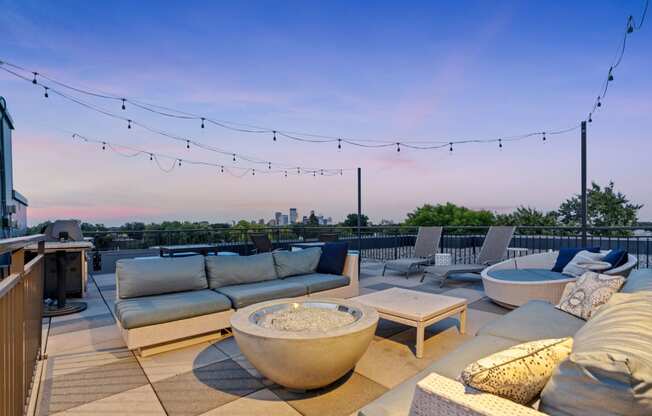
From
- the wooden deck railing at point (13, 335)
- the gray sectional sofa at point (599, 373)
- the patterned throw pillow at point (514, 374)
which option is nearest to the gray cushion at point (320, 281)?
the gray sectional sofa at point (599, 373)

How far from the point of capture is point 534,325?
2328 millimetres

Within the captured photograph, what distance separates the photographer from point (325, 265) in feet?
14.6

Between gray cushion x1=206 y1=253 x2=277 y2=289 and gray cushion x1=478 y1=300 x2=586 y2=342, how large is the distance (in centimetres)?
237

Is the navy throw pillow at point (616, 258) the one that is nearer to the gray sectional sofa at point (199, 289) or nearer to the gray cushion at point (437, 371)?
the gray cushion at point (437, 371)

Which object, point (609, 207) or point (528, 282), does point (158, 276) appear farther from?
point (609, 207)

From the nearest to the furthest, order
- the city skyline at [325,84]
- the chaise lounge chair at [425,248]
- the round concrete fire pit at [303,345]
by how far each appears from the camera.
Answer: the round concrete fire pit at [303,345]
the city skyline at [325,84]
the chaise lounge chair at [425,248]

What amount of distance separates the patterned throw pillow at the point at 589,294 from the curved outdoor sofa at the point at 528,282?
0.88 m

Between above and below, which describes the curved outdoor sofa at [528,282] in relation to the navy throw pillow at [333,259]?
below

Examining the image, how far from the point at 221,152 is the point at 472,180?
7.74 meters

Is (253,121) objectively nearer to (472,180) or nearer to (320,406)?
(320,406)

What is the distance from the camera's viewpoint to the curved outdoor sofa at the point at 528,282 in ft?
12.0

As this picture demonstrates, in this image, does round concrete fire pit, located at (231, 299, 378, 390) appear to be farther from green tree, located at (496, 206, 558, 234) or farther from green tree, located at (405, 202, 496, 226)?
green tree, located at (496, 206, 558, 234)

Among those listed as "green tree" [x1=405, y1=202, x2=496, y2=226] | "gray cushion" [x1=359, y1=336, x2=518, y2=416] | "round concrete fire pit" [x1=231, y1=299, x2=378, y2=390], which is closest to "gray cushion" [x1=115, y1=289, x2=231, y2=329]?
"round concrete fire pit" [x1=231, y1=299, x2=378, y2=390]

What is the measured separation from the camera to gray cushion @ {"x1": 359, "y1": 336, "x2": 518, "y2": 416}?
4.09 feet
